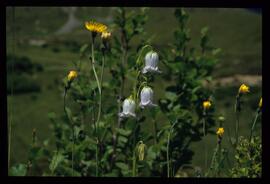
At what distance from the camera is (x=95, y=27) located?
261 centimetres

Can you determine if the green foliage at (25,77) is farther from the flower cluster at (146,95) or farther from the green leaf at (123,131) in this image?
the flower cluster at (146,95)

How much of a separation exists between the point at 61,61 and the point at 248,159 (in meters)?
26.1

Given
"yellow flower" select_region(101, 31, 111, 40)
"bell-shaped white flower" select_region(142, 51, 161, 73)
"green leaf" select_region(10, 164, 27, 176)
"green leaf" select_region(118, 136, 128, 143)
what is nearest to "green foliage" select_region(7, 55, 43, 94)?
"green leaf" select_region(118, 136, 128, 143)

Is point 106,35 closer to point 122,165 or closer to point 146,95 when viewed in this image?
point 146,95

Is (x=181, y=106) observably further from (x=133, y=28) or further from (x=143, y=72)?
(x=143, y=72)

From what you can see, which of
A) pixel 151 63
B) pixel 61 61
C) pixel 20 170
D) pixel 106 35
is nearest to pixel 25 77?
pixel 61 61

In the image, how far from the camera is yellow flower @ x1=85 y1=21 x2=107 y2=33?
2594 millimetres

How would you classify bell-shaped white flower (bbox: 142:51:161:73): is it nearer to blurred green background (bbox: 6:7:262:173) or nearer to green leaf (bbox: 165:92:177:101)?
blurred green background (bbox: 6:7:262:173)

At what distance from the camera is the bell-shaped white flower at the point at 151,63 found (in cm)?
244

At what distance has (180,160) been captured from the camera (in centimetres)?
336

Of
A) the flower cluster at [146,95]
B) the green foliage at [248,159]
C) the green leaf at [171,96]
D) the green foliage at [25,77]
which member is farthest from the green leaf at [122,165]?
the green foliage at [25,77]
